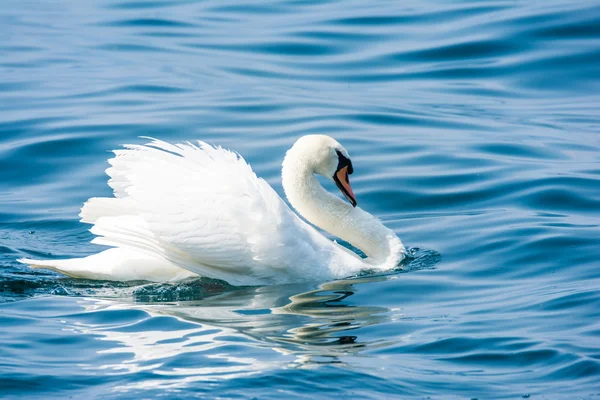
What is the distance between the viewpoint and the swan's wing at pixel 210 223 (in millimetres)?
9977

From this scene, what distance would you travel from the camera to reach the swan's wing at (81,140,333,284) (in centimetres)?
998

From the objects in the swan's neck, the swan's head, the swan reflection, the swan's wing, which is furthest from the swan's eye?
the swan reflection

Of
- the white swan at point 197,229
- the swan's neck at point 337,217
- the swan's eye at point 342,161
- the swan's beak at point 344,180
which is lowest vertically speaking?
the white swan at point 197,229

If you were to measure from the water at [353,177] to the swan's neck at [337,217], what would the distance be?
Answer: 38 cm

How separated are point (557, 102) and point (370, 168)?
15.7 feet

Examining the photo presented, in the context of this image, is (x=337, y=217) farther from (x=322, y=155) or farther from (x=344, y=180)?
(x=322, y=155)

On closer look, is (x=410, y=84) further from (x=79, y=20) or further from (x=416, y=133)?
(x=79, y=20)

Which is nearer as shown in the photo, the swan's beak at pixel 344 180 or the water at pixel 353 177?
the water at pixel 353 177

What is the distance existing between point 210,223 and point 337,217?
1.87m

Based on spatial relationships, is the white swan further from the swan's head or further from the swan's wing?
the swan's head

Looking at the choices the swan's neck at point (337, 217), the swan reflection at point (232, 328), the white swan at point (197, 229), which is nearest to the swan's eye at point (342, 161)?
the swan's neck at point (337, 217)

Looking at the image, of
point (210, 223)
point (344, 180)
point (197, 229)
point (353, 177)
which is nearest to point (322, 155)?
point (344, 180)

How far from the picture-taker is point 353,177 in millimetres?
14328

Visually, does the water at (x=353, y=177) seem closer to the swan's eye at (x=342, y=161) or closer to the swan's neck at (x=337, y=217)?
the swan's neck at (x=337, y=217)
